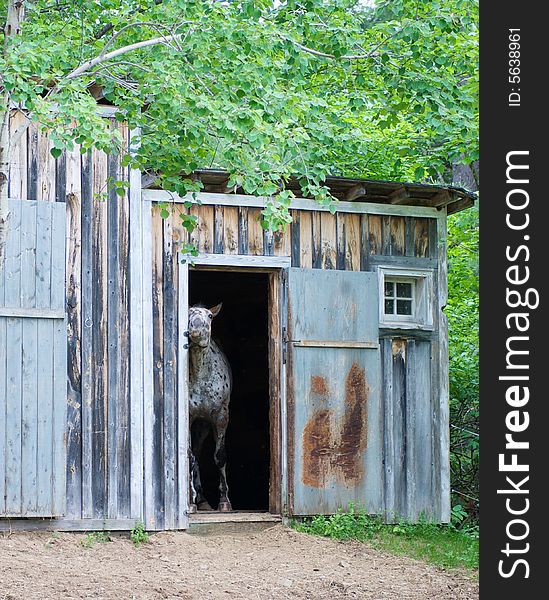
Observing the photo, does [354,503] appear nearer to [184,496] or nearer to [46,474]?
[184,496]

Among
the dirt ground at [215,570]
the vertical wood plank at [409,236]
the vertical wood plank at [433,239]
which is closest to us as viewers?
the dirt ground at [215,570]

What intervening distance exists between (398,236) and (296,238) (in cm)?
121

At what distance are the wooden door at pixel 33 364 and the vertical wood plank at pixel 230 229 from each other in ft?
5.52

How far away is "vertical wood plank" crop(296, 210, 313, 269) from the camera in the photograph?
11578 mm

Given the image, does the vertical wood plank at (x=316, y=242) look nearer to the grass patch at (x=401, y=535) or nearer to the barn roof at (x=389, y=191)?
the barn roof at (x=389, y=191)

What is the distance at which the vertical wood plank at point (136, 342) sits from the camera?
10.6 meters

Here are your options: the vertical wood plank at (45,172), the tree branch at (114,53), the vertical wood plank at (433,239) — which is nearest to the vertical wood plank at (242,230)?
the vertical wood plank at (45,172)

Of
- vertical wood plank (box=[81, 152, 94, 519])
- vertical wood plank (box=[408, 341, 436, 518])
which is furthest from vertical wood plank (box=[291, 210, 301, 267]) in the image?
vertical wood plank (box=[81, 152, 94, 519])

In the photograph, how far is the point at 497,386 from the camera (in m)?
5.85

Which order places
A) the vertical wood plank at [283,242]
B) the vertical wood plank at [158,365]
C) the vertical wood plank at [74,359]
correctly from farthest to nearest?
1. the vertical wood plank at [283,242]
2. the vertical wood plank at [158,365]
3. the vertical wood plank at [74,359]

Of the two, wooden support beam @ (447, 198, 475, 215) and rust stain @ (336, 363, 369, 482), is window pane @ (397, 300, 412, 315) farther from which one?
wooden support beam @ (447, 198, 475, 215)

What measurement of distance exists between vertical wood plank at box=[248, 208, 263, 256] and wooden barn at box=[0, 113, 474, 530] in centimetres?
3

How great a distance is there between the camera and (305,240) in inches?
457

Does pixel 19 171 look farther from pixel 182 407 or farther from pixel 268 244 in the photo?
pixel 182 407
